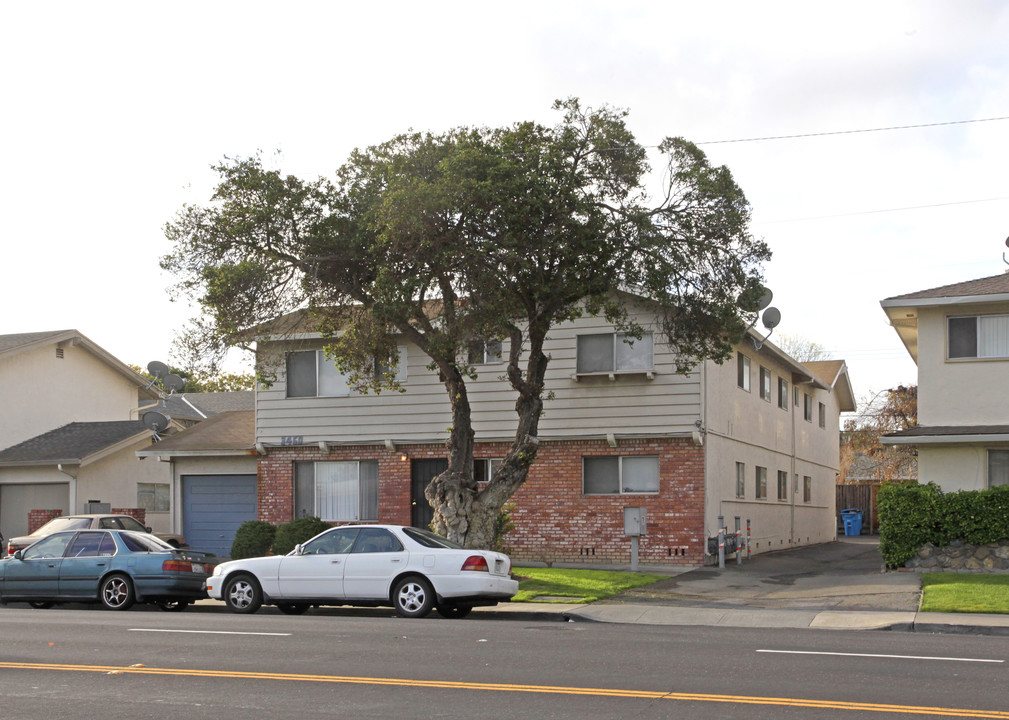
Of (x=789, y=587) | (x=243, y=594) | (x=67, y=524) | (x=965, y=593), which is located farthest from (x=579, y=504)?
(x=67, y=524)

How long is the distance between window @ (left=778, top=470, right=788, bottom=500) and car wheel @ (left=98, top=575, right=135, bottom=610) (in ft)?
63.8

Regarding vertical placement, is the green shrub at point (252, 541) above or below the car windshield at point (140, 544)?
below

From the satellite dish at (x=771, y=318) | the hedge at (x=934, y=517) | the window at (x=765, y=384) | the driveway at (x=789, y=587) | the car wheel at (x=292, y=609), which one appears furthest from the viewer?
the window at (x=765, y=384)

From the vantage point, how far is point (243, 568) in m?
16.6

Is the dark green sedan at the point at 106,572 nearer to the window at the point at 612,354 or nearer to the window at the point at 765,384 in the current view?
the window at the point at 612,354

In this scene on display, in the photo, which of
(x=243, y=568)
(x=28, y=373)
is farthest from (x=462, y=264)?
(x=28, y=373)

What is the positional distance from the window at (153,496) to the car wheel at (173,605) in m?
14.5

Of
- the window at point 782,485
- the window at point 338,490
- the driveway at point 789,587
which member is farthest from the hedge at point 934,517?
the window at point 338,490

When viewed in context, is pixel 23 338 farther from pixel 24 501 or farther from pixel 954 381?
pixel 954 381

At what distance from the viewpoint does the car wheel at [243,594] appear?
16547 millimetres

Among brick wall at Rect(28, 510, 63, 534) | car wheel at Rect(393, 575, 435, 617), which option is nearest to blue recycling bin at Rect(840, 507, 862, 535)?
brick wall at Rect(28, 510, 63, 534)

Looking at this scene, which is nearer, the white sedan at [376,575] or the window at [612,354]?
the white sedan at [376,575]

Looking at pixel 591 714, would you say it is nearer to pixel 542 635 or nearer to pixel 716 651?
pixel 716 651

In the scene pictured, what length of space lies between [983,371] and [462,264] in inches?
422
